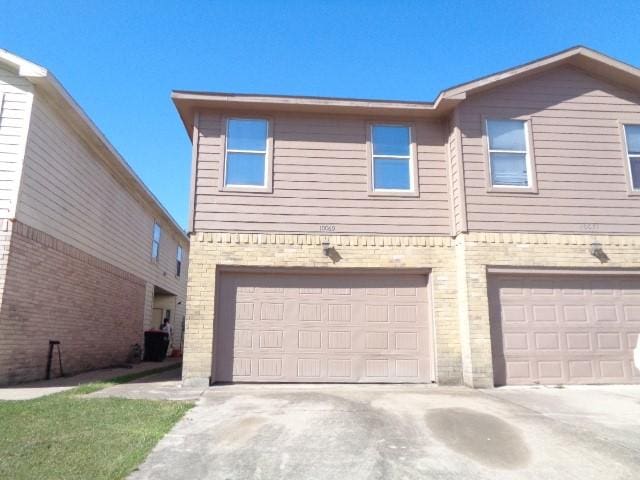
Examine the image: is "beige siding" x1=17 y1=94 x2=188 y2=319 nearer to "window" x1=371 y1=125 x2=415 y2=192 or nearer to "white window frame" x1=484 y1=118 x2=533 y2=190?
"window" x1=371 y1=125 x2=415 y2=192

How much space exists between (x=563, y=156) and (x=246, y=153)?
6.39 m

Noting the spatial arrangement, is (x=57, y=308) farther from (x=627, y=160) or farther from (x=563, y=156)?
(x=627, y=160)

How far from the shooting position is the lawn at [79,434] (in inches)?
154

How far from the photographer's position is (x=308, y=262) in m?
8.76

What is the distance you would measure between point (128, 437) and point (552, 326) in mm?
7427

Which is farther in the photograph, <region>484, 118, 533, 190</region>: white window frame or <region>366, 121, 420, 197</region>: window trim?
<region>366, 121, 420, 197</region>: window trim

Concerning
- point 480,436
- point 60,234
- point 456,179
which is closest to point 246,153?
point 456,179

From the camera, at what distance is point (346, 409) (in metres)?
6.25

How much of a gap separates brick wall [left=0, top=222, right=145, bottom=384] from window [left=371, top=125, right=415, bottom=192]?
22.9ft

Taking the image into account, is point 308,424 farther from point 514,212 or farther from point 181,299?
point 181,299

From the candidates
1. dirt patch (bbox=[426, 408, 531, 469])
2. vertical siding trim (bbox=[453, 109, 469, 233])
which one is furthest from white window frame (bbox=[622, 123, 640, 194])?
dirt patch (bbox=[426, 408, 531, 469])

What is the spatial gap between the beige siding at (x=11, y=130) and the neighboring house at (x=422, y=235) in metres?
3.13

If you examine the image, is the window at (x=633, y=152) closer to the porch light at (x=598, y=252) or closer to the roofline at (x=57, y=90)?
the porch light at (x=598, y=252)

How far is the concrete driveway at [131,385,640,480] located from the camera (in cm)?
404
